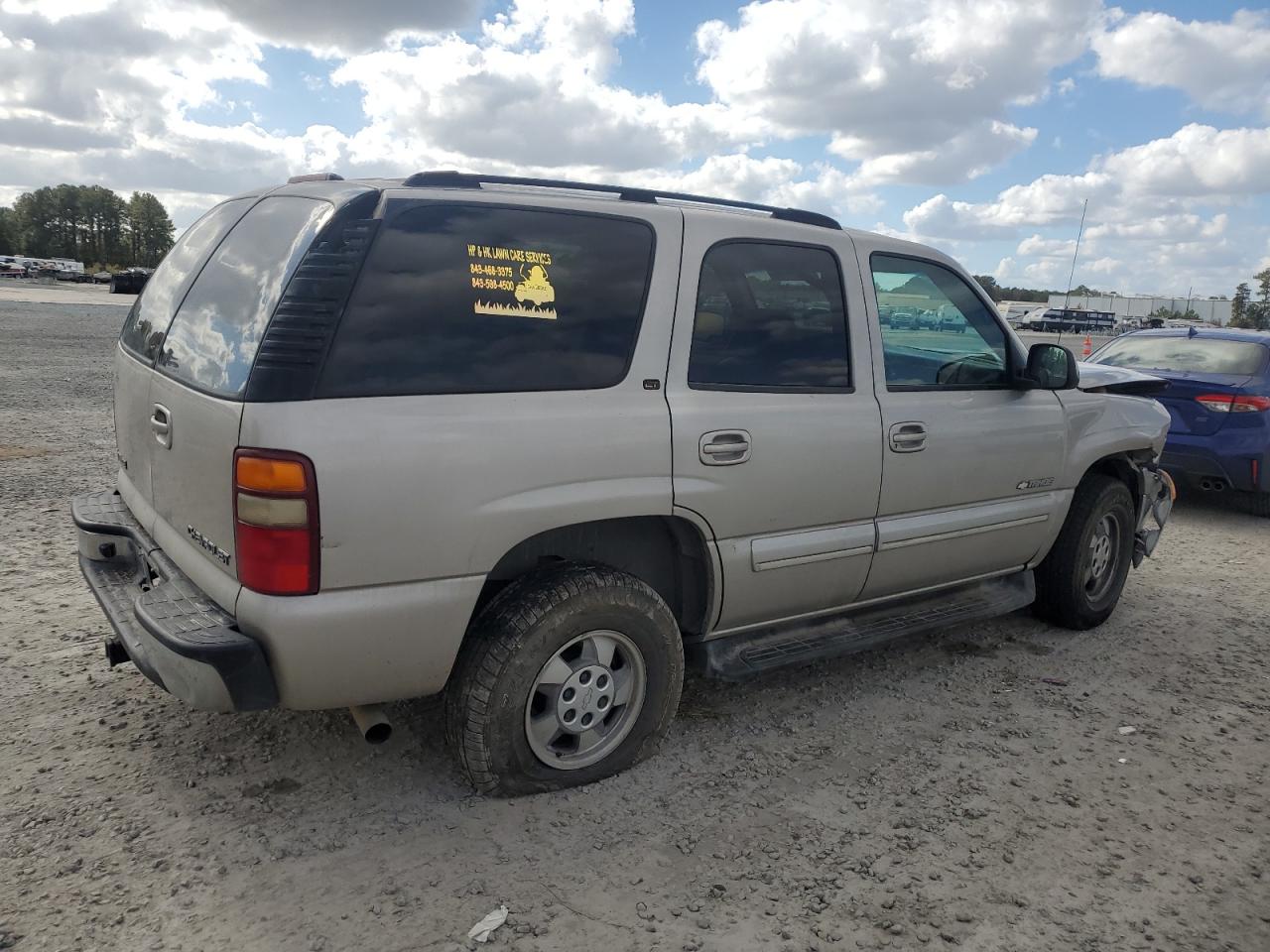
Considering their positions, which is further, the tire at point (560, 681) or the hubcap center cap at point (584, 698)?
the hubcap center cap at point (584, 698)

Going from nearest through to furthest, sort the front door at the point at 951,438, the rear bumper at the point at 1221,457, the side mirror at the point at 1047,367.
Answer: the front door at the point at 951,438 → the side mirror at the point at 1047,367 → the rear bumper at the point at 1221,457

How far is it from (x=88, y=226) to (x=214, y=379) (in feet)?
461

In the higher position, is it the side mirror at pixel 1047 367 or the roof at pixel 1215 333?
the roof at pixel 1215 333

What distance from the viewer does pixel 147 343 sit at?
3498 mm

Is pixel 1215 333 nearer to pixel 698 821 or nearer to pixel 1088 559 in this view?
pixel 1088 559

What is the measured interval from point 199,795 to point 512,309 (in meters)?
1.89

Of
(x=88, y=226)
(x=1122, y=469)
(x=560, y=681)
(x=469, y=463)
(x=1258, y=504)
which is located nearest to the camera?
(x=469, y=463)

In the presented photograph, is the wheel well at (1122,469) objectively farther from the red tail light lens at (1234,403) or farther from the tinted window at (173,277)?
the tinted window at (173,277)

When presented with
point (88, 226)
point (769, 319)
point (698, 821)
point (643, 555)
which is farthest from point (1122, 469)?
point (88, 226)

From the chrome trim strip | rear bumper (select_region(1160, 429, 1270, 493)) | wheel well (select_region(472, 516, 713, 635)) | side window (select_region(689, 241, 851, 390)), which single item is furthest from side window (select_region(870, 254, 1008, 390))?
rear bumper (select_region(1160, 429, 1270, 493))

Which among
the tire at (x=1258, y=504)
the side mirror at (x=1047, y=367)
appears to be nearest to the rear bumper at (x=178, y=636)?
the side mirror at (x=1047, y=367)

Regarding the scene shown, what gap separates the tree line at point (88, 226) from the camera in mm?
117875

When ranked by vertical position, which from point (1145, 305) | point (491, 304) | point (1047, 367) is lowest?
point (1047, 367)

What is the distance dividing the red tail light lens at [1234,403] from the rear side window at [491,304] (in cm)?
649
